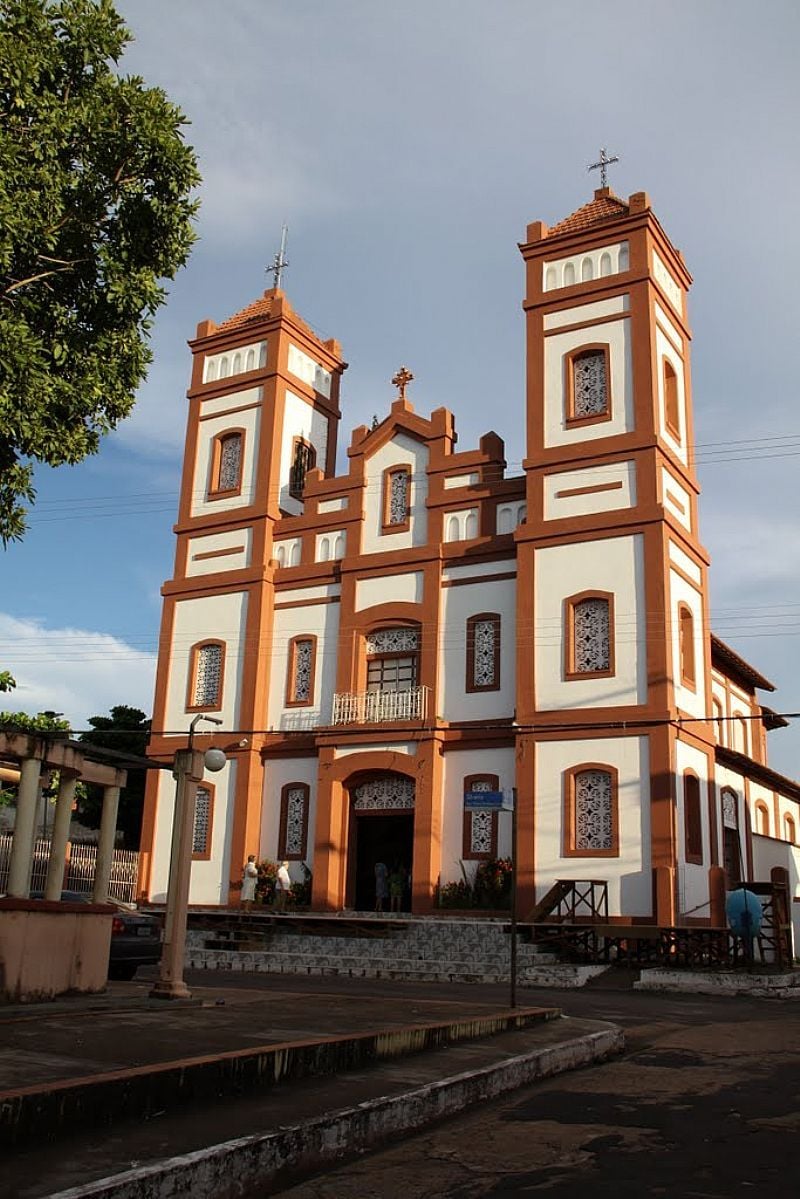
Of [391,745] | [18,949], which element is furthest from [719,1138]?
[391,745]

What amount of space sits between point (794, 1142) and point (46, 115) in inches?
460

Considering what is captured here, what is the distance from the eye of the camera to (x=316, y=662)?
28.5 metres

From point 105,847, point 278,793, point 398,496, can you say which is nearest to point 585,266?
point 398,496

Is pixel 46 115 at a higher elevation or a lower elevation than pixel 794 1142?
higher

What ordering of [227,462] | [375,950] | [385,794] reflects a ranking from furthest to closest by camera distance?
[227,462] < [385,794] < [375,950]

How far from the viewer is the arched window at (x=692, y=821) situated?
918 inches

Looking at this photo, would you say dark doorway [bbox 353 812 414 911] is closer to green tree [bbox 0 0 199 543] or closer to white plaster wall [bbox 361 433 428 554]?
white plaster wall [bbox 361 433 428 554]

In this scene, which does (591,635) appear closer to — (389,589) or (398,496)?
(389,589)

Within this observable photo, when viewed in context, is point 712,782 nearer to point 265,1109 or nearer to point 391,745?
point 391,745

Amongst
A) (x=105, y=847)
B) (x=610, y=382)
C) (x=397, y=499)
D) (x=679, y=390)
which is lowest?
(x=105, y=847)

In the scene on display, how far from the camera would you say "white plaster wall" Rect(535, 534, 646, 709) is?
76.8 ft

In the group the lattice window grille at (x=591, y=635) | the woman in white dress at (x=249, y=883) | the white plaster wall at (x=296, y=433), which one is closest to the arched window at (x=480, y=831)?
the lattice window grille at (x=591, y=635)

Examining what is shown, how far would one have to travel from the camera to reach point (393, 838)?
29.6 m

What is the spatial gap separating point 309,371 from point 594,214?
953 centimetres
